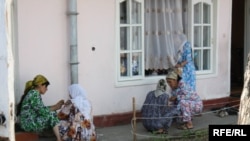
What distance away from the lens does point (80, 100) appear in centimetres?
704

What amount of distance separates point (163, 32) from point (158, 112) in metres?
1.97

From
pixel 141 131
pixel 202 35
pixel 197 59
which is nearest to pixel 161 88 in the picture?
pixel 141 131

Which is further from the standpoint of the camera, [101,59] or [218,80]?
[218,80]

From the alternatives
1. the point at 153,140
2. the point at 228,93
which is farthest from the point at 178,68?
the point at 228,93

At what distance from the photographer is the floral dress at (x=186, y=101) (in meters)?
8.12

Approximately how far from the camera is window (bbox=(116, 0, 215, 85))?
8.52 m

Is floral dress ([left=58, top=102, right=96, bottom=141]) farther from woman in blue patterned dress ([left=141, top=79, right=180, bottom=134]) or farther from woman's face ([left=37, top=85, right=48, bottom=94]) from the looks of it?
woman in blue patterned dress ([left=141, top=79, right=180, bottom=134])

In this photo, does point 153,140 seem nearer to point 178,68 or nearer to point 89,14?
point 178,68

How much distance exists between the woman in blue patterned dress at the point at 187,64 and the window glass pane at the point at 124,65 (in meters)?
0.90

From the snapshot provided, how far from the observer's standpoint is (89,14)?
795 centimetres

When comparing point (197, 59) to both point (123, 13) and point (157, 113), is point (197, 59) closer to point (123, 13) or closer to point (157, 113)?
point (123, 13)

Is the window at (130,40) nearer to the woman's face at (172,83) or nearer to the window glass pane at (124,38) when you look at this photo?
the window glass pane at (124,38)

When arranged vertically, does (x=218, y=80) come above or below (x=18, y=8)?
below

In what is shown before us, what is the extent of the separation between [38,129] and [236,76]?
22.6ft
